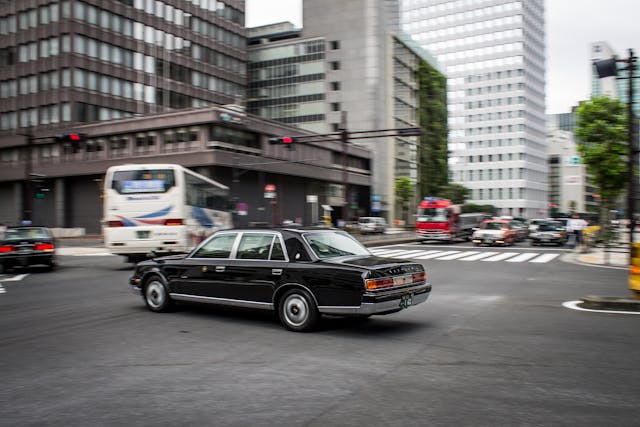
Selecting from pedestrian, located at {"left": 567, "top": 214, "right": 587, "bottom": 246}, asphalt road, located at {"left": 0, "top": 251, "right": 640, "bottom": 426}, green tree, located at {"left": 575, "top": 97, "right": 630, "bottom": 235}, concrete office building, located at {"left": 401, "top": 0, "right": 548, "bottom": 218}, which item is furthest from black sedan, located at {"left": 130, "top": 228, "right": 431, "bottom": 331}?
concrete office building, located at {"left": 401, "top": 0, "right": 548, "bottom": 218}

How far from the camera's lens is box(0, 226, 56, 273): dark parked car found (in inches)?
696

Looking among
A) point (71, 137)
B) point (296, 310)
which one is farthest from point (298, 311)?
point (71, 137)

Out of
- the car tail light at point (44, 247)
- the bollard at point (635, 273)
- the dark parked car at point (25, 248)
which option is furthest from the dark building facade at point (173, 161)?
the bollard at point (635, 273)

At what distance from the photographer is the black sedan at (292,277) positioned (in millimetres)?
7340

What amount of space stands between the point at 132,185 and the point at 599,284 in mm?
14760

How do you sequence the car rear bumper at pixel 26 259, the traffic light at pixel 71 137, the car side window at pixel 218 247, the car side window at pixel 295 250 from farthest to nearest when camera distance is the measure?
the traffic light at pixel 71 137, the car rear bumper at pixel 26 259, the car side window at pixel 218 247, the car side window at pixel 295 250

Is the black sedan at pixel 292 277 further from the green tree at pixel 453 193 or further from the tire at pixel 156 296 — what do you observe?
the green tree at pixel 453 193

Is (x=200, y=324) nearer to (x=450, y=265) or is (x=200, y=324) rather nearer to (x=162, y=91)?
(x=450, y=265)

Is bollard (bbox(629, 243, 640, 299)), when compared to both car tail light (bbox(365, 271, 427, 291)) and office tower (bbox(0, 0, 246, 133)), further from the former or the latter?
office tower (bbox(0, 0, 246, 133))

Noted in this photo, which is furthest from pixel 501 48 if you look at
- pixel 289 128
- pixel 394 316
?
pixel 394 316

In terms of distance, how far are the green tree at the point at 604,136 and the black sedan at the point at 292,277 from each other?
2817 cm

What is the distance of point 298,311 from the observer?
7707 mm

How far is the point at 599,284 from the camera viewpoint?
14.1 m

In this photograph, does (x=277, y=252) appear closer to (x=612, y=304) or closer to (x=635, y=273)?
(x=612, y=304)
